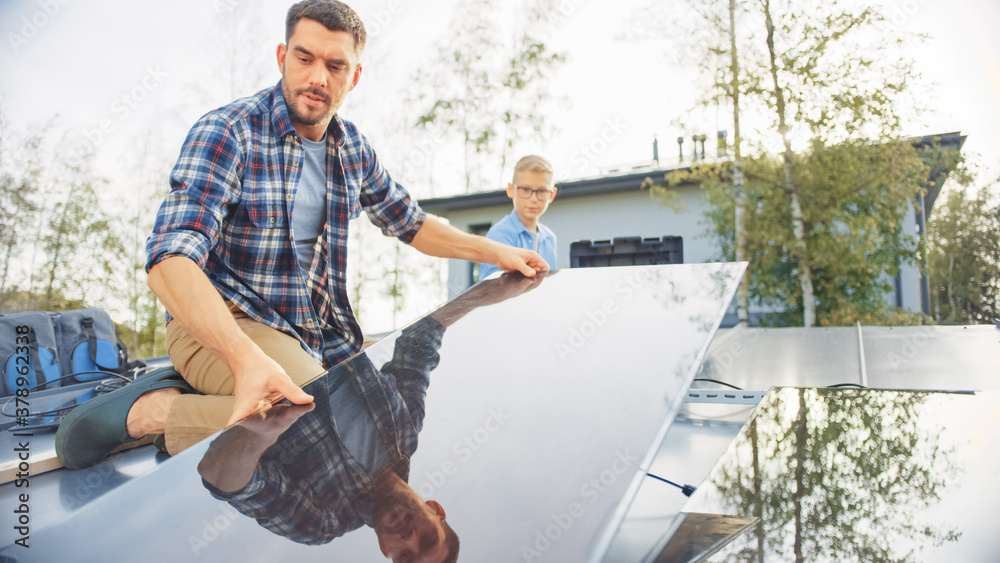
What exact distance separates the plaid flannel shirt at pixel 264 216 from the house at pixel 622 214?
8551mm

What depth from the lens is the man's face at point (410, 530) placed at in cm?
62

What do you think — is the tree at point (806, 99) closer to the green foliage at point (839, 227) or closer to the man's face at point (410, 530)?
the green foliage at point (839, 227)

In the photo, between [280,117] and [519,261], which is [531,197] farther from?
[280,117]

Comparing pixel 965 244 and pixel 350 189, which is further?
pixel 965 244

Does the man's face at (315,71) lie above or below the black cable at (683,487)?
above

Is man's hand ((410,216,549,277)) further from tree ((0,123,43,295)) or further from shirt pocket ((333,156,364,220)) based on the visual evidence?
tree ((0,123,43,295))

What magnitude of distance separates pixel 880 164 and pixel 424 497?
29.9ft

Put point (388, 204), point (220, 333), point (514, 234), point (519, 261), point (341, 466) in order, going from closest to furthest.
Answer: point (341, 466), point (220, 333), point (519, 261), point (388, 204), point (514, 234)

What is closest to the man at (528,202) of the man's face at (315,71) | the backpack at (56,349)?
the man's face at (315,71)

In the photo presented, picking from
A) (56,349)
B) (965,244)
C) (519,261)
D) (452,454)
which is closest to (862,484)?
(452,454)

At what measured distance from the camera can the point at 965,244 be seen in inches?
977

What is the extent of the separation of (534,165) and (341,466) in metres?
3.25

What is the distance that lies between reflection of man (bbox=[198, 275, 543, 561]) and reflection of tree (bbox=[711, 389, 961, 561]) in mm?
401

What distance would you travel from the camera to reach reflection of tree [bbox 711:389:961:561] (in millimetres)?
722
